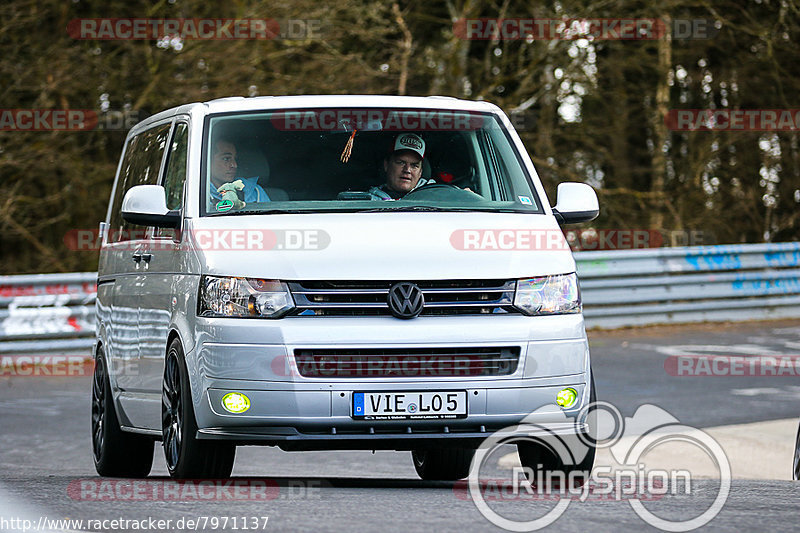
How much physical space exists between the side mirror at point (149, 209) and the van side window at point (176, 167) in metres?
0.16

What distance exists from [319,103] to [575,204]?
1.52 m

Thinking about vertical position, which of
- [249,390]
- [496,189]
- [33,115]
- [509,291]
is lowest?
[249,390]

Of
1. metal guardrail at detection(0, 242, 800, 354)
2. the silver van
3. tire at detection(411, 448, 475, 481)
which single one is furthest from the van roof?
metal guardrail at detection(0, 242, 800, 354)

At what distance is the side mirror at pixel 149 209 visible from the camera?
7621 mm

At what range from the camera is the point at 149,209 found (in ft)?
25.1

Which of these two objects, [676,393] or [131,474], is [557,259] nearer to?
[131,474]

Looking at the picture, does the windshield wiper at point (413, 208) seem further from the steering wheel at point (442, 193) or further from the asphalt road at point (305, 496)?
the asphalt road at point (305, 496)

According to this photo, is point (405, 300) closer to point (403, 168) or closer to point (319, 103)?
point (403, 168)

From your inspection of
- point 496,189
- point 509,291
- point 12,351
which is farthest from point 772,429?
point 12,351

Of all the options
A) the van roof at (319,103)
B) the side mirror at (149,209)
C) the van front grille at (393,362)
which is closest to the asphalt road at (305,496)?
the van front grille at (393,362)

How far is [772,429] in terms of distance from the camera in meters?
12.8

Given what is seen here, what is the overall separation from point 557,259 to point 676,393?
26.5ft

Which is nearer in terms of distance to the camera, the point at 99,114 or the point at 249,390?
the point at 249,390

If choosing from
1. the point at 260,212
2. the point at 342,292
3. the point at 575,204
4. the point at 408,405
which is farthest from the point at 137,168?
the point at 408,405
